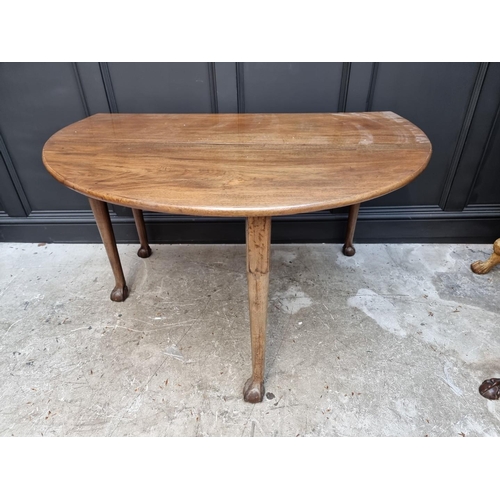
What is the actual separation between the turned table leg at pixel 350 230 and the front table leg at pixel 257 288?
0.90 metres

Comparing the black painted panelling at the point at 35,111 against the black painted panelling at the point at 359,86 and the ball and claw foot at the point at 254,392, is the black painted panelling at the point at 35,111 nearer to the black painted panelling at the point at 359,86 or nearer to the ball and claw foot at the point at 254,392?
the black painted panelling at the point at 359,86

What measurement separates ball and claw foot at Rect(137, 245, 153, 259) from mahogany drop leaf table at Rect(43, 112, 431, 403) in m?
0.42

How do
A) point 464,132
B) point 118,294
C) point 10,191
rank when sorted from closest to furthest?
point 118,294, point 464,132, point 10,191

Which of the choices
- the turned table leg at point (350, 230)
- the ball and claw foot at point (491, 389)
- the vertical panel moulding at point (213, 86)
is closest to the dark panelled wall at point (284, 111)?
the vertical panel moulding at point (213, 86)

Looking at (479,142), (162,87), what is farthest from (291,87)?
(479,142)

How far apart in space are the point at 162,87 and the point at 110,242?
30.0 inches

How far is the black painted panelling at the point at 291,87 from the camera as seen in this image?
1.60 metres

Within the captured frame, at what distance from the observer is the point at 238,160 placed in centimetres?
107

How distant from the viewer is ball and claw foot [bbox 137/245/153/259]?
190 cm

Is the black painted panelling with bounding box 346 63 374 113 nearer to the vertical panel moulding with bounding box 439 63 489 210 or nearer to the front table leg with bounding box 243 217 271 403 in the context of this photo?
the vertical panel moulding with bounding box 439 63 489 210

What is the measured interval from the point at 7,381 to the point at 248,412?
2.94ft

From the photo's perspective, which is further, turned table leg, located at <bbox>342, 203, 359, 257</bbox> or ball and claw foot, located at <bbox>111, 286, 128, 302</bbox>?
turned table leg, located at <bbox>342, 203, 359, 257</bbox>

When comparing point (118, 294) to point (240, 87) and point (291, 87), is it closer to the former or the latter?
point (240, 87)

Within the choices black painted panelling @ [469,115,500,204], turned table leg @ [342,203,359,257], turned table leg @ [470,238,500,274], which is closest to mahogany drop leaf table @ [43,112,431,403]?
turned table leg @ [342,203,359,257]
